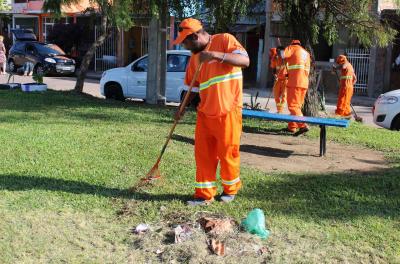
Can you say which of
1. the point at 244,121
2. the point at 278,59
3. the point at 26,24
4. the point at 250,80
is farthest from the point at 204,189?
the point at 26,24

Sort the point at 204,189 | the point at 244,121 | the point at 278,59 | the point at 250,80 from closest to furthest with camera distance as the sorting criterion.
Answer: the point at 204,189
the point at 244,121
the point at 278,59
the point at 250,80

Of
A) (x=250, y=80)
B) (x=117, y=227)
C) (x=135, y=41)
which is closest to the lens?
(x=117, y=227)

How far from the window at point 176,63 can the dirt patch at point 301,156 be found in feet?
18.7

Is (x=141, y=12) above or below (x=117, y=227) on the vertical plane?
above

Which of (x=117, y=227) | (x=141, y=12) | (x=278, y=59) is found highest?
(x=141, y=12)

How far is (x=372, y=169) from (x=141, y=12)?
7.04m

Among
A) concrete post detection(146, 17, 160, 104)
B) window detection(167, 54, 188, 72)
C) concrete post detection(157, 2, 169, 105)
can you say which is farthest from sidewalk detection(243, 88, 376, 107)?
concrete post detection(146, 17, 160, 104)

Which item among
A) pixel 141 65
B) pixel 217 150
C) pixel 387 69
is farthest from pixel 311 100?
pixel 387 69

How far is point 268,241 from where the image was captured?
4.35m

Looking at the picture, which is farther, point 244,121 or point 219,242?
point 244,121

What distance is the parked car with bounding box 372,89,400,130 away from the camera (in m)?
10.5

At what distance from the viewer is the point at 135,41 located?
103 feet

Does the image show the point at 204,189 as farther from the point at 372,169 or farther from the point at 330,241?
the point at 372,169

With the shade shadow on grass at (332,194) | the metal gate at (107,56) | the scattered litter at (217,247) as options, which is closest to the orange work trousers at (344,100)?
the shade shadow on grass at (332,194)
